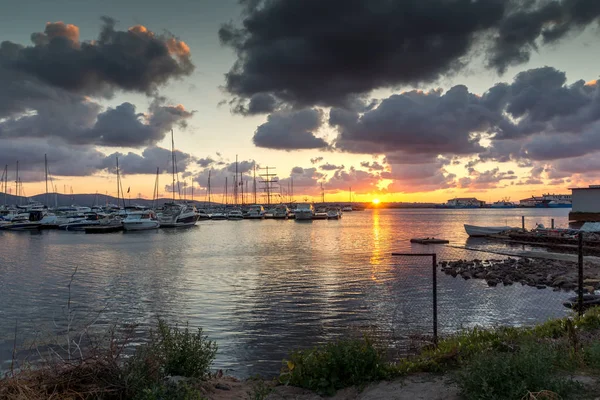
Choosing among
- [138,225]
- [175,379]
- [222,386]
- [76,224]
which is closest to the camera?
[175,379]

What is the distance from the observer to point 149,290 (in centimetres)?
2466

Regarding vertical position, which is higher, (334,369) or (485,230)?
(334,369)

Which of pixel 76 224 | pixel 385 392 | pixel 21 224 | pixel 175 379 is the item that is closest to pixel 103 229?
pixel 76 224

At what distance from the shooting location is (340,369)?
8109 millimetres

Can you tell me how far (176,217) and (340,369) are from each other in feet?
300

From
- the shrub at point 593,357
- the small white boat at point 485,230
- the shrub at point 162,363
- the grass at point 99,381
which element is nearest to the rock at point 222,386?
the shrub at point 162,363

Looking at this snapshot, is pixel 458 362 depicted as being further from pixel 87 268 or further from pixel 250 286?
pixel 87 268

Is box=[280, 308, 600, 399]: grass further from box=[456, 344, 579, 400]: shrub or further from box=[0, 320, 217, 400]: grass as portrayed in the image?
box=[0, 320, 217, 400]: grass

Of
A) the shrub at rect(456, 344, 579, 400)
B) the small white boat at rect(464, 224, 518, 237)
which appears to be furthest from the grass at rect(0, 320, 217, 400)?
the small white boat at rect(464, 224, 518, 237)

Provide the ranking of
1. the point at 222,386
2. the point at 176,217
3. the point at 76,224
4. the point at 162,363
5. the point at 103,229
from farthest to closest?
1. the point at 176,217
2. the point at 76,224
3. the point at 103,229
4. the point at 222,386
5. the point at 162,363

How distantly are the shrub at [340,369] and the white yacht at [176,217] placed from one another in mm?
89461

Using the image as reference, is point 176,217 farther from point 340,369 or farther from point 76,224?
point 340,369

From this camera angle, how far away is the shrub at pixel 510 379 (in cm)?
595

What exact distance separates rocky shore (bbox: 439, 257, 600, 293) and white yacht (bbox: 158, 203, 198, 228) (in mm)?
72256
